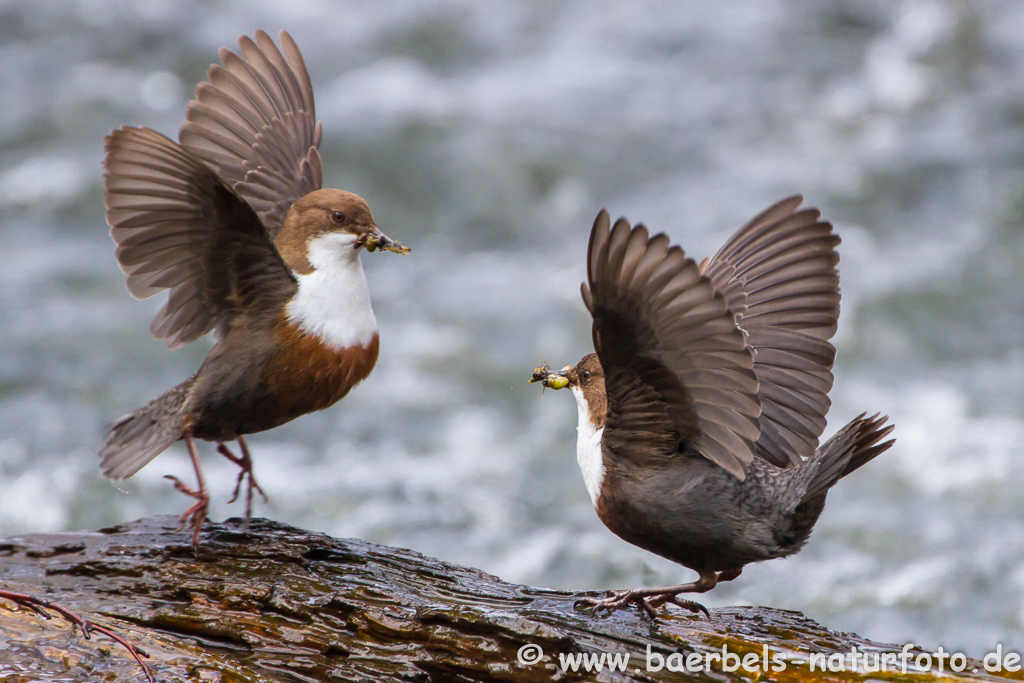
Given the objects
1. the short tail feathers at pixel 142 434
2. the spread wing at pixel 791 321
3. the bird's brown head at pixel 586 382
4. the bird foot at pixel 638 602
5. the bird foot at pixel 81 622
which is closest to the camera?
the bird foot at pixel 81 622

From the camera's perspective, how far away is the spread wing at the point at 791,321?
3.56 m

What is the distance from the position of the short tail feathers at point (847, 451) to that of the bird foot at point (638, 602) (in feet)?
1.83

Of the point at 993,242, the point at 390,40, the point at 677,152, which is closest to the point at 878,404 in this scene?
the point at 993,242

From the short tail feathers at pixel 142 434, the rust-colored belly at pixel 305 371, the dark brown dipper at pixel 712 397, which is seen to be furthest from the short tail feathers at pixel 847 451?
the short tail feathers at pixel 142 434

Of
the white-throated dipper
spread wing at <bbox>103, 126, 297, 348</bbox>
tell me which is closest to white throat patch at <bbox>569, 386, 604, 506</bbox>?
the white-throated dipper

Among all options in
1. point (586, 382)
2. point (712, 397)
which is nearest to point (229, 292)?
point (586, 382)

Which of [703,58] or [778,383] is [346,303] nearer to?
[778,383]

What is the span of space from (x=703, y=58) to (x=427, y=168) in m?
3.41

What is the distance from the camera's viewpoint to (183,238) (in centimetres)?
383

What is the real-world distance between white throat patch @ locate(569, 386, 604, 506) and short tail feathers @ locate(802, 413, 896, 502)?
0.65 meters

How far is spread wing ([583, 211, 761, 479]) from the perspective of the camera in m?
2.75

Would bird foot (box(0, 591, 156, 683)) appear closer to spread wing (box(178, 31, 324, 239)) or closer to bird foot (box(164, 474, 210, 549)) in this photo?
bird foot (box(164, 474, 210, 549))

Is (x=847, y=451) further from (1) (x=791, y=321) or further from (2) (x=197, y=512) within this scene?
(2) (x=197, y=512)

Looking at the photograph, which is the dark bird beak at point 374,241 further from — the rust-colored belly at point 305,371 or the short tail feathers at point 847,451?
the short tail feathers at point 847,451
